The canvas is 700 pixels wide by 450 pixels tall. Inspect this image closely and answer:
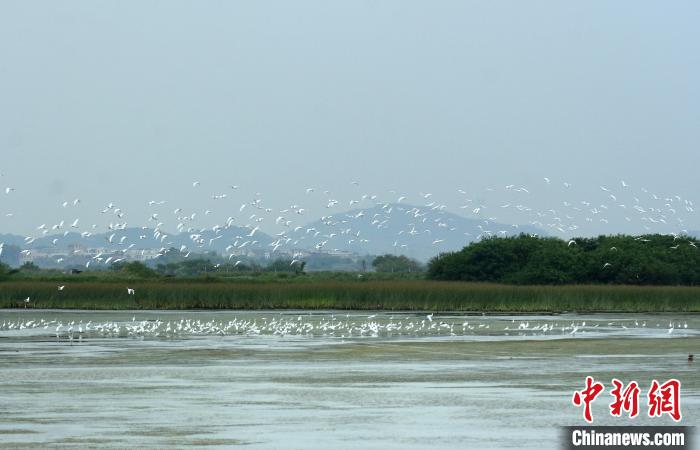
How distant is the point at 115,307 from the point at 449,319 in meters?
17.7

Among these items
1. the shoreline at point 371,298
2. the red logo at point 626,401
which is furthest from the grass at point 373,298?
the red logo at point 626,401

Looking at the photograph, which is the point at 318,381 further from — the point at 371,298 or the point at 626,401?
the point at 371,298

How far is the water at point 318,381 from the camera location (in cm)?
2025

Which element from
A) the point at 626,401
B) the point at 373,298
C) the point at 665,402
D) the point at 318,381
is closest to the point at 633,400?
the point at 665,402

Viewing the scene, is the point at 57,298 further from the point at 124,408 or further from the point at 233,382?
the point at 124,408

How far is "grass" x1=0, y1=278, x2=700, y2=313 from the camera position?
6469 centimetres

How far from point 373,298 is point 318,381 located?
126 feet

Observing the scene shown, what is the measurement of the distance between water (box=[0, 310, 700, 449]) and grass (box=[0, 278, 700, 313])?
585 inches

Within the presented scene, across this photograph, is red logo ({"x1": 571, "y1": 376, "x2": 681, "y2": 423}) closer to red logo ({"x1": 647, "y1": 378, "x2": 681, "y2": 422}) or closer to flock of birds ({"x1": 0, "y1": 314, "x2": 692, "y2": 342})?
red logo ({"x1": 647, "y1": 378, "x2": 681, "y2": 422})

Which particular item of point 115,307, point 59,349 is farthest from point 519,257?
point 59,349

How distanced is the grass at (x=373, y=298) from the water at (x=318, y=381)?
1487 cm

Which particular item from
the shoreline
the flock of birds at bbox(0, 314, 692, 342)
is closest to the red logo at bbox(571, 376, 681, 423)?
the flock of birds at bbox(0, 314, 692, 342)

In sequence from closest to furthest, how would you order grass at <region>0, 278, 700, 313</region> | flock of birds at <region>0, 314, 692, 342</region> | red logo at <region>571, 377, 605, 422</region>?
red logo at <region>571, 377, 605, 422</region> < flock of birds at <region>0, 314, 692, 342</region> < grass at <region>0, 278, 700, 313</region>

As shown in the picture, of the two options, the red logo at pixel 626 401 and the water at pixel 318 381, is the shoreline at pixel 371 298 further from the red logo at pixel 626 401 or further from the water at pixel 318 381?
the red logo at pixel 626 401
